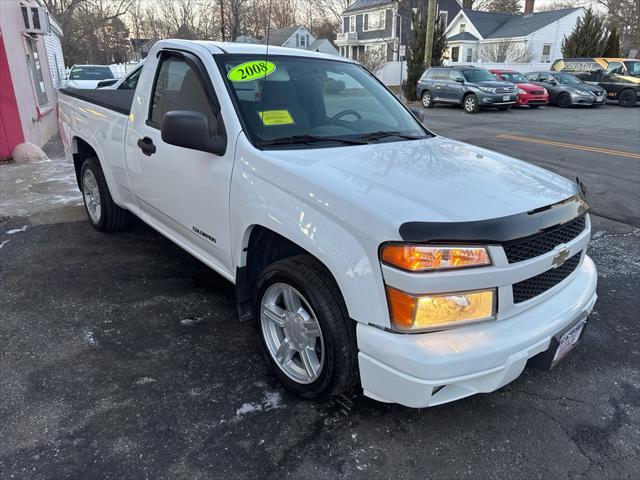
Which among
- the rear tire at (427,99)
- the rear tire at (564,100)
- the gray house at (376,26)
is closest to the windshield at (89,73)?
the rear tire at (427,99)

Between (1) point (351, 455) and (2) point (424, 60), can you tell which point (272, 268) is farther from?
(2) point (424, 60)

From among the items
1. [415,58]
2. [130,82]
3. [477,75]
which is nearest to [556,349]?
[130,82]

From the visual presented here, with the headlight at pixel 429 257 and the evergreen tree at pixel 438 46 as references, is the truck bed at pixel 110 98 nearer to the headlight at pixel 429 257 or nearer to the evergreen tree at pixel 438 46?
the headlight at pixel 429 257

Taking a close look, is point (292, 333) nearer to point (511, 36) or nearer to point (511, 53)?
point (511, 53)

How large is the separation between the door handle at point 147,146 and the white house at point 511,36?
40.3 meters

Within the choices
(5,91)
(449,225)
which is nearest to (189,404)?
(449,225)

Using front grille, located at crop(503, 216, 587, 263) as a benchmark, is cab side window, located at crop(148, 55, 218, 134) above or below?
above

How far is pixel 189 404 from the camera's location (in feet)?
8.58

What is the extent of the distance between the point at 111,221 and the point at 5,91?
512 centimetres

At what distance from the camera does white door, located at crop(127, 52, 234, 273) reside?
9.66 ft

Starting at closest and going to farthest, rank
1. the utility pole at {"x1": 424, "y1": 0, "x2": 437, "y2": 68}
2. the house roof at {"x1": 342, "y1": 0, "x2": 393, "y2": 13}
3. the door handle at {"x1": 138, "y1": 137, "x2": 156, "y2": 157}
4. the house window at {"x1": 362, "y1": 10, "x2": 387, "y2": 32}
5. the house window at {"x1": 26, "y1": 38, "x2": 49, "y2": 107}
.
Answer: the door handle at {"x1": 138, "y1": 137, "x2": 156, "y2": 157} → the house window at {"x1": 26, "y1": 38, "x2": 49, "y2": 107} → the utility pole at {"x1": 424, "y1": 0, "x2": 437, "y2": 68} → the house window at {"x1": 362, "y1": 10, "x2": 387, "y2": 32} → the house roof at {"x1": 342, "y1": 0, "x2": 393, "y2": 13}

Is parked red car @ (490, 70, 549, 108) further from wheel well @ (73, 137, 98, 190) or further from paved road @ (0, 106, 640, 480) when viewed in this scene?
wheel well @ (73, 137, 98, 190)

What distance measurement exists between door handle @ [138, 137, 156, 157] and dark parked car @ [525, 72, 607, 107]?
70.9 feet

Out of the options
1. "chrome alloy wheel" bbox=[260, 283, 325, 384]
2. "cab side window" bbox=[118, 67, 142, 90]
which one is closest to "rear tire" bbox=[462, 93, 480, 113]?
"cab side window" bbox=[118, 67, 142, 90]
